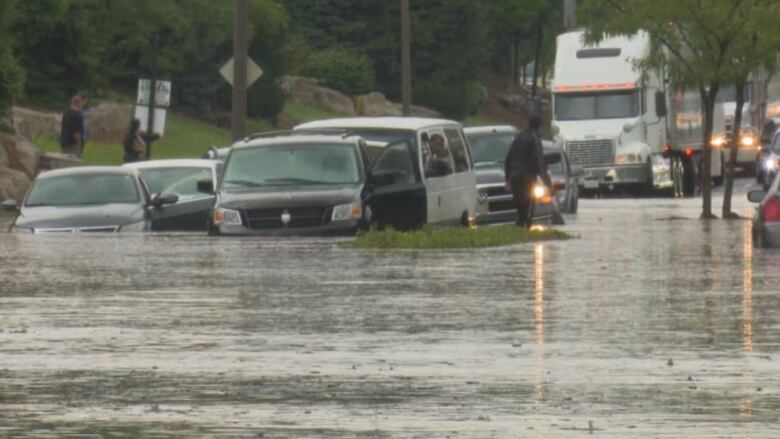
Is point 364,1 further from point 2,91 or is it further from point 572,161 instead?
point 2,91

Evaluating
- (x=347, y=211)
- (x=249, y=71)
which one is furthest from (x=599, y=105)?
(x=347, y=211)

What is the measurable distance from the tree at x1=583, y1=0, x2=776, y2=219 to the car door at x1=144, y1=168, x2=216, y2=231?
9.16m

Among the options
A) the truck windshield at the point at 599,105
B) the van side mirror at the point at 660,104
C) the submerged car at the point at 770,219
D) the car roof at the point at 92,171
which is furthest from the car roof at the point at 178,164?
the van side mirror at the point at 660,104

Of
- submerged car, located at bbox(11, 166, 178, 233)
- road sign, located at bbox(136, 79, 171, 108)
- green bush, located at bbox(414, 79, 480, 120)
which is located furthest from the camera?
green bush, located at bbox(414, 79, 480, 120)

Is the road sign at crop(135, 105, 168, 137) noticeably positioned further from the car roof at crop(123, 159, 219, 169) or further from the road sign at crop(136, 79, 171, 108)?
the car roof at crop(123, 159, 219, 169)

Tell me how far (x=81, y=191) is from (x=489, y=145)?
10.2 metres

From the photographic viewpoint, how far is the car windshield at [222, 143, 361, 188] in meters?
26.9

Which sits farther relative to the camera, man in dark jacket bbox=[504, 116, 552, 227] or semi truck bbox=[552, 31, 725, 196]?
semi truck bbox=[552, 31, 725, 196]

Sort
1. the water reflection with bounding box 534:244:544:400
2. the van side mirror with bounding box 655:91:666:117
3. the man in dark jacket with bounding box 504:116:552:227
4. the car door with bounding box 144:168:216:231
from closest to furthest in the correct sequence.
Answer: the water reflection with bounding box 534:244:544:400 < the man in dark jacket with bounding box 504:116:552:227 < the car door with bounding box 144:168:216:231 < the van side mirror with bounding box 655:91:666:117

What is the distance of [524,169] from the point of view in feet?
97.9

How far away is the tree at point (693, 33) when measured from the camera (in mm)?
36438

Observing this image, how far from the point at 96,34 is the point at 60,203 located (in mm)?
40800

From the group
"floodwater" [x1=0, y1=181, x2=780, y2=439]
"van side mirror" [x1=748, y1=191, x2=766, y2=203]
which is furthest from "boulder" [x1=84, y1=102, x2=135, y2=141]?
"floodwater" [x1=0, y1=181, x2=780, y2=439]

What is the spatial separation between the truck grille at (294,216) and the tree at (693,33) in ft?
39.0
